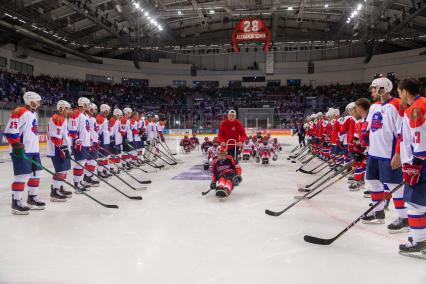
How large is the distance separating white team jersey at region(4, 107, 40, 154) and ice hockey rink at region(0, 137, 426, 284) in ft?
2.91

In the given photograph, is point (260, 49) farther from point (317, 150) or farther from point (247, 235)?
point (247, 235)

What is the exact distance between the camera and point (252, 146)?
10844 mm

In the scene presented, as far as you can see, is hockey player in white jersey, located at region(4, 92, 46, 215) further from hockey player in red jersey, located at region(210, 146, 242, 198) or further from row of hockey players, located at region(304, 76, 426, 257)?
row of hockey players, located at region(304, 76, 426, 257)

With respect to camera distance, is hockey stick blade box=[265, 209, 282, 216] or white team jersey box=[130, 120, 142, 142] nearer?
hockey stick blade box=[265, 209, 282, 216]

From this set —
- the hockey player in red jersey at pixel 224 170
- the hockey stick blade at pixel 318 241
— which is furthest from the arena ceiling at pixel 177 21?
the hockey stick blade at pixel 318 241

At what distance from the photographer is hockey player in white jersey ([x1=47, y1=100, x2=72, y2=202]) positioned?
503 centimetres

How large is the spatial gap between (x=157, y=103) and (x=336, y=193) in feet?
74.5

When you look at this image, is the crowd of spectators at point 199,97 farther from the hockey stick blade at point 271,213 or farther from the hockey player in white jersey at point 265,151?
the hockey stick blade at point 271,213

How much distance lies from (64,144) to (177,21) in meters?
20.6

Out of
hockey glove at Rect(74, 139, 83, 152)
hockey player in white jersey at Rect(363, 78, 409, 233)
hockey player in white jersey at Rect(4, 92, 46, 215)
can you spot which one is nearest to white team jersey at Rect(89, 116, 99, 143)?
hockey glove at Rect(74, 139, 83, 152)

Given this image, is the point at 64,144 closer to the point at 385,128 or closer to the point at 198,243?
the point at 198,243

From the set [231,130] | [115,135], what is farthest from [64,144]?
[115,135]

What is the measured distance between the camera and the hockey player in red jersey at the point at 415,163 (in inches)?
104

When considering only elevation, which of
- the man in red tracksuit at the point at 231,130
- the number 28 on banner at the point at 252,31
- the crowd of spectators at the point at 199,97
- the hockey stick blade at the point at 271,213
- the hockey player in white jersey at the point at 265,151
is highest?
the number 28 on banner at the point at 252,31
